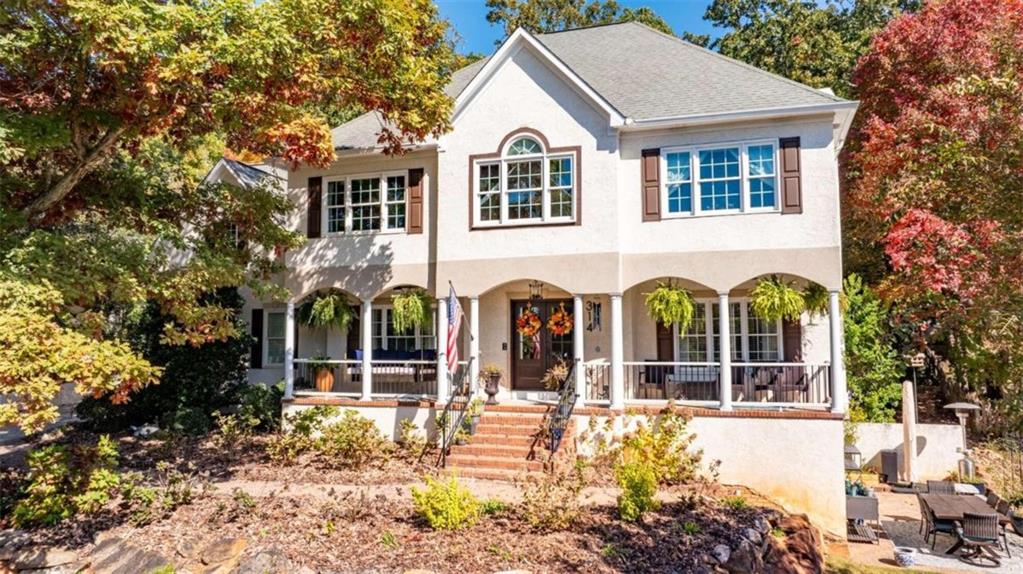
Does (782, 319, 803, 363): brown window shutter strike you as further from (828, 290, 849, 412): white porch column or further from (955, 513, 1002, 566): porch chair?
(955, 513, 1002, 566): porch chair

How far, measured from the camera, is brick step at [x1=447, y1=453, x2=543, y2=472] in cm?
1241

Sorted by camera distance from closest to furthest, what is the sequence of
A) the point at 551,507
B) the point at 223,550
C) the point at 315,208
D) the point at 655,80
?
the point at 223,550 → the point at 551,507 → the point at 655,80 → the point at 315,208

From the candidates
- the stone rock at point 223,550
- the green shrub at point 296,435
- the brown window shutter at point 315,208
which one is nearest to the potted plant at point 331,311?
the brown window shutter at point 315,208

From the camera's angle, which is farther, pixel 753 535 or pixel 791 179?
pixel 791 179

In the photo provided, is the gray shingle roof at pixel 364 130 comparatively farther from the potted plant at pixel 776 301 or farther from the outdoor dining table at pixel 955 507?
the outdoor dining table at pixel 955 507

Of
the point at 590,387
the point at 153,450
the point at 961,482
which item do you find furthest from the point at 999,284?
the point at 153,450

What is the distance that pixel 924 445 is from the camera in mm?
16078

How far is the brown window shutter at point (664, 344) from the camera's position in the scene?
15.4 metres

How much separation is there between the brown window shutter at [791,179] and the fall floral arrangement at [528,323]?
249 inches

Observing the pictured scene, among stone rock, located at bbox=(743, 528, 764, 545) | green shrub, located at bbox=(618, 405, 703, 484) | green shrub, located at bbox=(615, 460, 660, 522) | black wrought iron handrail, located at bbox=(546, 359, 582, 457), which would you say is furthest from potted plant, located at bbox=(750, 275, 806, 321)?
green shrub, located at bbox=(615, 460, 660, 522)

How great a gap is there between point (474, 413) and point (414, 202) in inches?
216

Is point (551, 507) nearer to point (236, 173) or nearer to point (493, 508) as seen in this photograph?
point (493, 508)

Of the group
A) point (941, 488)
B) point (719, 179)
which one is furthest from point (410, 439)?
point (941, 488)

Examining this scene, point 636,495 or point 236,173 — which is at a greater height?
point 236,173
